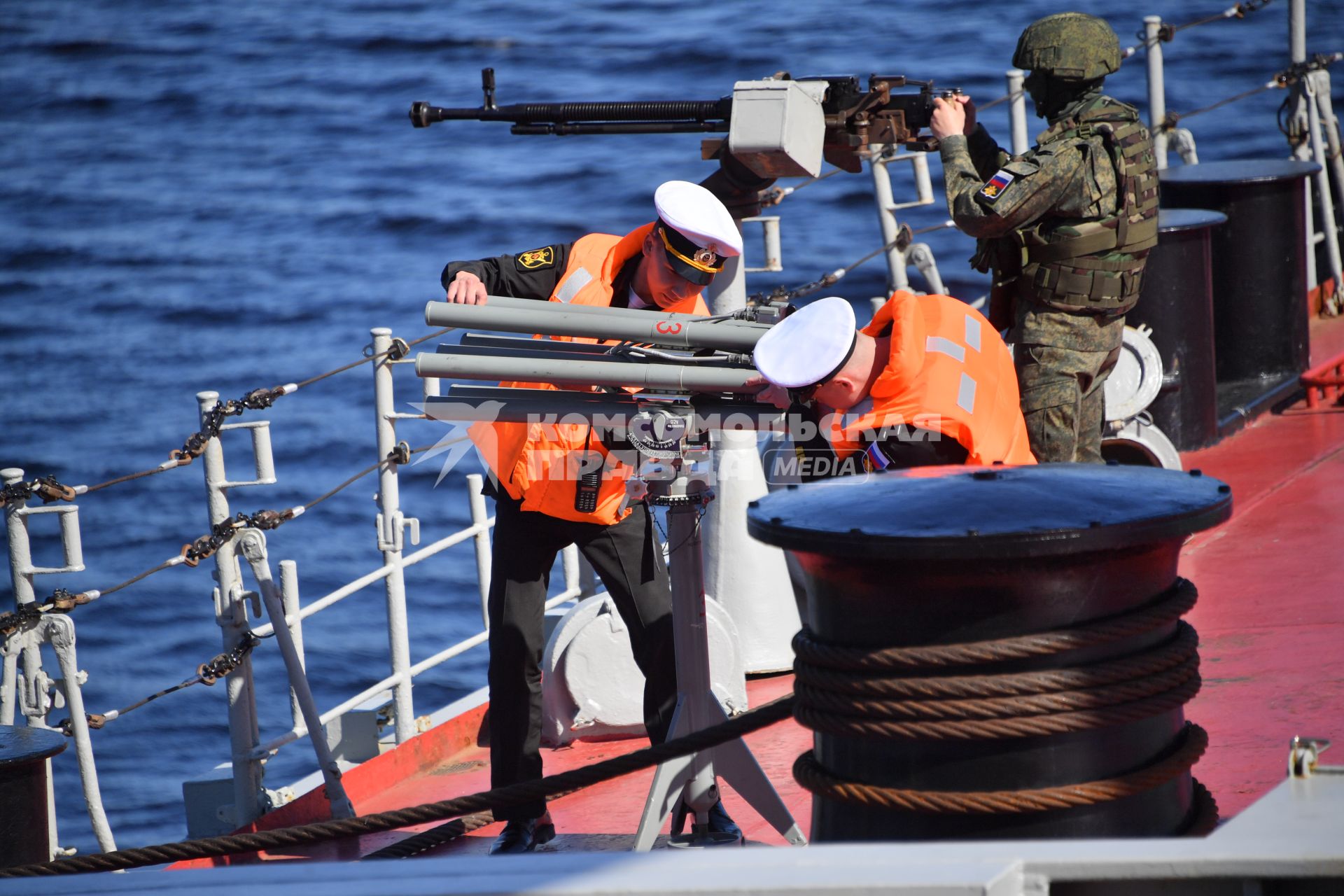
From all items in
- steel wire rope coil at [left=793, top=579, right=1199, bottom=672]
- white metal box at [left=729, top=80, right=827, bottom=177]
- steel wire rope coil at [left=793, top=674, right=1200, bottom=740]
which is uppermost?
white metal box at [left=729, top=80, right=827, bottom=177]

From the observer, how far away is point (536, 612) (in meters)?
3.85

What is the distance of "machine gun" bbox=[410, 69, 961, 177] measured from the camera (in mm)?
3717

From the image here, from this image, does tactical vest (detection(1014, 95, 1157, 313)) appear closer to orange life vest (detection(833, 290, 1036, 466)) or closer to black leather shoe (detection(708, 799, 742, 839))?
orange life vest (detection(833, 290, 1036, 466))

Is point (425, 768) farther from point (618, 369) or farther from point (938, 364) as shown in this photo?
point (938, 364)

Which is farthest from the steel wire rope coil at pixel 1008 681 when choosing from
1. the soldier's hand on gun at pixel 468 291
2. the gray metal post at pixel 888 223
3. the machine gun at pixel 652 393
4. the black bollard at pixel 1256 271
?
the black bollard at pixel 1256 271

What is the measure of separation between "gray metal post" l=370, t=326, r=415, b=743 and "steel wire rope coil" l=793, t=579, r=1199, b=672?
2.74 metres

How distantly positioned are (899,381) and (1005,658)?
2.93 ft

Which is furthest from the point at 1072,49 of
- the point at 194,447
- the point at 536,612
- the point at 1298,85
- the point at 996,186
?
the point at 1298,85

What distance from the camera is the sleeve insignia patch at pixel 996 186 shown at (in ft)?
13.6

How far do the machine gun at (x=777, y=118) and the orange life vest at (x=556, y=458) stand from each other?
350mm

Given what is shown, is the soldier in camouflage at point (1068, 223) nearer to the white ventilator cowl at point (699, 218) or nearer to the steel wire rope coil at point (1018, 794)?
the white ventilator cowl at point (699, 218)

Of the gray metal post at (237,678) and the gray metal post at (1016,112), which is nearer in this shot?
the gray metal post at (237,678)

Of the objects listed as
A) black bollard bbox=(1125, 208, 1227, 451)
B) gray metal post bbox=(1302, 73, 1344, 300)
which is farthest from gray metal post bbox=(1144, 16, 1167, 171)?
black bollard bbox=(1125, 208, 1227, 451)

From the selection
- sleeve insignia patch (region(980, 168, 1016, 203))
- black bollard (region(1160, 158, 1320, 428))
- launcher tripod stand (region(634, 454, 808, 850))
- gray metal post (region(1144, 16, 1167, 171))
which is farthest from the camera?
gray metal post (region(1144, 16, 1167, 171))
